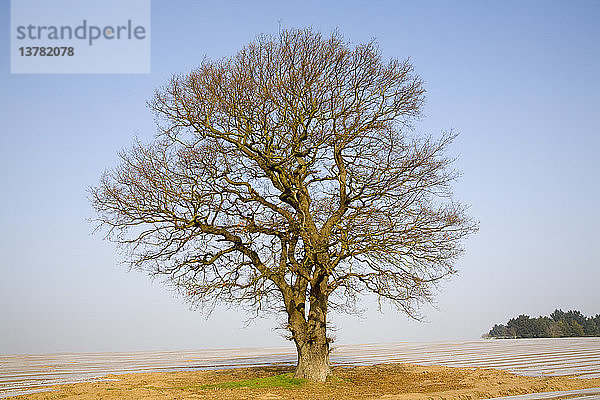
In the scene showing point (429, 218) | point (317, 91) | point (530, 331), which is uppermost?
point (317, 91)

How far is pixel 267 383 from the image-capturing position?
1570 centimetres

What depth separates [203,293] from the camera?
50.8 feet

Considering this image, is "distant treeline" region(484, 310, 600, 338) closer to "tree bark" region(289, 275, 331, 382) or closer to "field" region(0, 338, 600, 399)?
"field" region(0, 338, 600, 399)

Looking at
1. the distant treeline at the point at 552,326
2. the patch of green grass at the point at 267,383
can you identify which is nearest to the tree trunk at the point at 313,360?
the patch of green grass at the point at 267,383

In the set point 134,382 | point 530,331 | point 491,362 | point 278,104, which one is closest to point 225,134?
point 278,104

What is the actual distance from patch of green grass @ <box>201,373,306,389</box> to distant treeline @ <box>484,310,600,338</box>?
38.3 m

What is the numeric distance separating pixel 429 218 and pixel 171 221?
6.76 m

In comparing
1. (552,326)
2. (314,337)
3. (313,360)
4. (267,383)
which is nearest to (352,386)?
(313,360)

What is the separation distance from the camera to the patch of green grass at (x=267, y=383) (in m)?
15.4

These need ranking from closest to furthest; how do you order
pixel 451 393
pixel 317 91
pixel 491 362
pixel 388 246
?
pixel 451 393 < pixel 388 246 < pixel 317 91 < pixel 491 362

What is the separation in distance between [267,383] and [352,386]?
7.31ft

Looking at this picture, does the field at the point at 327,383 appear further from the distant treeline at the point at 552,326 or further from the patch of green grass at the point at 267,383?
the distant treeline at the point at 552,326

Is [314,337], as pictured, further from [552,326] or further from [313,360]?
[552,326]

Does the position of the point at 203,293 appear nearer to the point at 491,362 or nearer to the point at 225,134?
the point at 225,134
